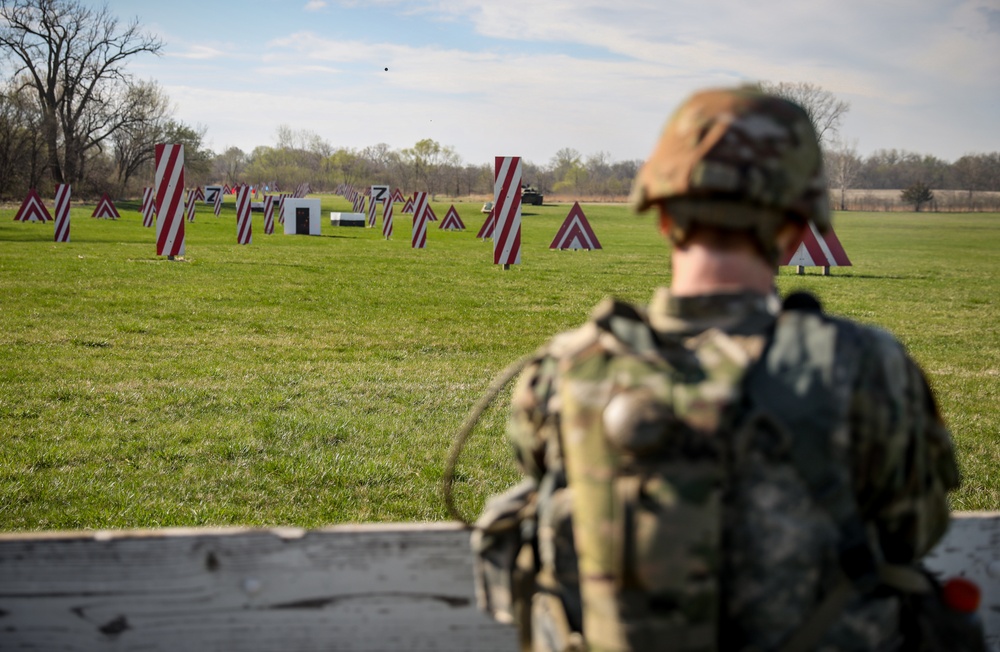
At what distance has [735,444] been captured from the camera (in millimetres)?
1599

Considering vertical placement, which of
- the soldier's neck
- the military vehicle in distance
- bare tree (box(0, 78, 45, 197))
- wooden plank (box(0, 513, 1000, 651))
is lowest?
wooden plank (box(0, 513, 1000, 651))

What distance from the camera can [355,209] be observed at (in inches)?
2347

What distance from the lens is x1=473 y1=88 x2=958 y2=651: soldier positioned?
5.21 feet

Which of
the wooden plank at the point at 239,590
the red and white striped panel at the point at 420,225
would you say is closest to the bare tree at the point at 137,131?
the red and white striped panel at the point at 420,225

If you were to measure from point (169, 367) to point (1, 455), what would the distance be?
3014mm

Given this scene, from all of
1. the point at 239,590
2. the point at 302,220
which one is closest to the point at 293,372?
the point at 239,590

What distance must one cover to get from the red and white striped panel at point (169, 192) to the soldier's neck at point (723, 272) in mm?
17136

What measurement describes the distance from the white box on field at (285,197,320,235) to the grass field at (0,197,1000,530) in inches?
539

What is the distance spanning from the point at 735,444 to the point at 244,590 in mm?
1212

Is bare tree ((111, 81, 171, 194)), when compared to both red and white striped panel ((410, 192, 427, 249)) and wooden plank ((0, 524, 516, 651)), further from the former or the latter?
wooden plank ((0, 524, 516, 651))

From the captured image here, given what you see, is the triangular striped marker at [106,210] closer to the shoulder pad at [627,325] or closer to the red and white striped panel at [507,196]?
the red and white striped panel at [507,196]

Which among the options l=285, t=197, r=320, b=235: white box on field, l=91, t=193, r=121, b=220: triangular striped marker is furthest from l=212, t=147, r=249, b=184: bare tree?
l=285, t=197, r=320, b=235: white box on field

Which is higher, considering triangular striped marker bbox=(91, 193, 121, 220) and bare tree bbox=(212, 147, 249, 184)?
bare tree bbox=(212, 147, 249, 184)

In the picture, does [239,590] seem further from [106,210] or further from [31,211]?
[106,210]
